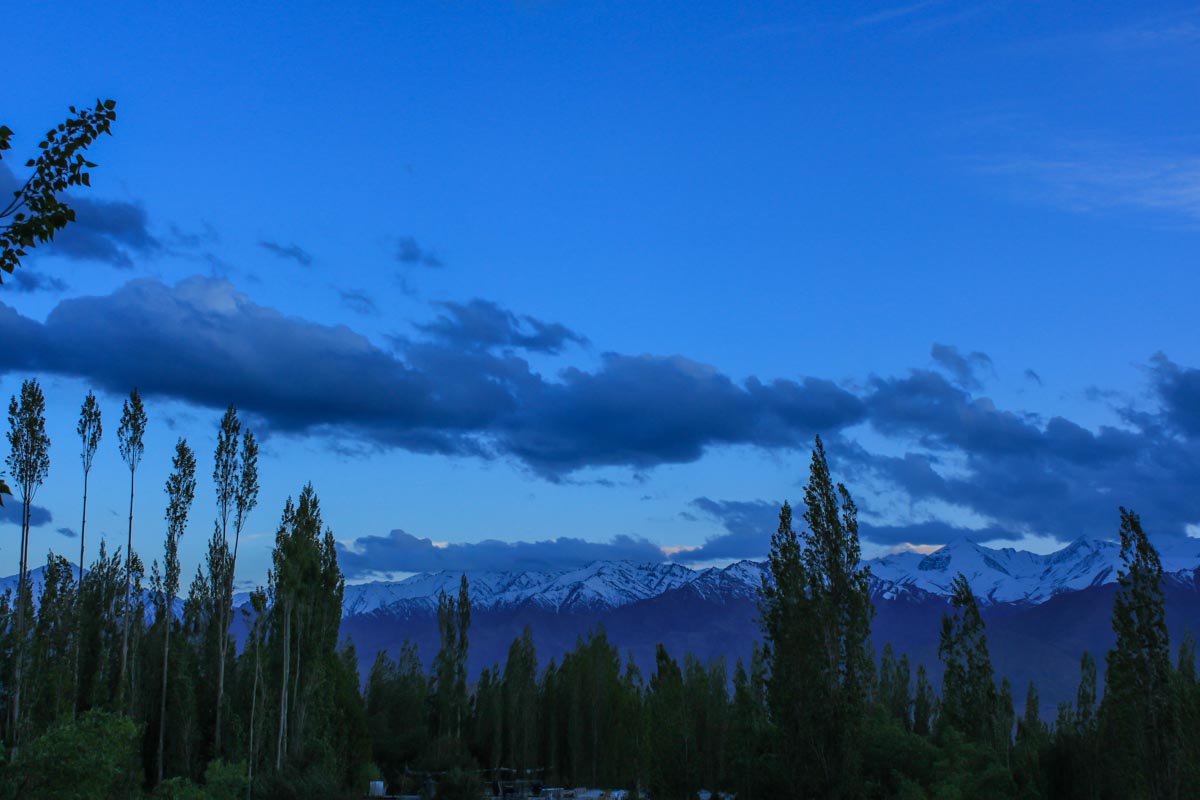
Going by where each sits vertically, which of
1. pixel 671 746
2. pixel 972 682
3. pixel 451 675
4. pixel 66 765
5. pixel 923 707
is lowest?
pixel 671 746

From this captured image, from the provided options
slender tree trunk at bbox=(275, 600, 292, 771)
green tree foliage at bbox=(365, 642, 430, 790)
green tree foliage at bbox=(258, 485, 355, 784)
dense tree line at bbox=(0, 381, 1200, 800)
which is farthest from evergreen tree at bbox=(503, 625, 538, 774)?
slender tree trunk at bbox=(275, 600, 292, 771)

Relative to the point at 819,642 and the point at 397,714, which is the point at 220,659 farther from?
the point at 819,642

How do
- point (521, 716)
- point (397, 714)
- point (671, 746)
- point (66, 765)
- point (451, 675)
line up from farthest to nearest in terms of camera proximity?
1. point (397, 714)
2. point (521, 716)
3. point (451, 675)
4. point (671, 746)
5. point (66, 765)

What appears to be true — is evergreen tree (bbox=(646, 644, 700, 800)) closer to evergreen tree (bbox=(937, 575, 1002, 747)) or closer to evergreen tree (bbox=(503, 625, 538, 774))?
evergreen tree (bbox=(503, 625, 538, 774))

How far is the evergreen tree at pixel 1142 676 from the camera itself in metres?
28.4

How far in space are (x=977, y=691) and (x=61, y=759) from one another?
34.7m

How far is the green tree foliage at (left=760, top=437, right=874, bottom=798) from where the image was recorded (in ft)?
89.2

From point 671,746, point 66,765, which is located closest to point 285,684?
point 671,746

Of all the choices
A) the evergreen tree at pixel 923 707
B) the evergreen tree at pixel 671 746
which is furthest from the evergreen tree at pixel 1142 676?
the evergreen tree at pixel 923 707

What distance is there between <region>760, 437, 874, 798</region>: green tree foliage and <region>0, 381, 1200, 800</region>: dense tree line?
0.06 meters

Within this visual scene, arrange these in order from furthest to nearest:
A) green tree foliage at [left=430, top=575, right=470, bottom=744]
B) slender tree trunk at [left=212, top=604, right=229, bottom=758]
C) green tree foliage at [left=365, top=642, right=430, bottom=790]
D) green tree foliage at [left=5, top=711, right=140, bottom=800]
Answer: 1. green tree foliage at [left=430, top=575, right=470, bottom=744]
2. green tree foliage at [left=365, top=642, right=430, bottom=790]
3. slender tree trunk at [left=212, top=604, right=229, bottom=758]
4. green tree foliage at [left=5, top=711, right=140, bottom=800]

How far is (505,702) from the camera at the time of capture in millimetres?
65875

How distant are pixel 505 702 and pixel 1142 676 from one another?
144ft

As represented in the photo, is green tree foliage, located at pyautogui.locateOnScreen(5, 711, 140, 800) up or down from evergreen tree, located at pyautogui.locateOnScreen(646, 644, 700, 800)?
up
